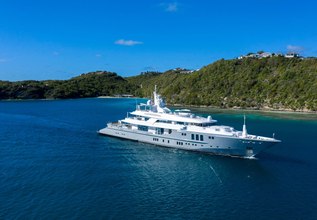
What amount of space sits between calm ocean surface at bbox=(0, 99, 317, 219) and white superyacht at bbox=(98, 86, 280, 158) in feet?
5.40

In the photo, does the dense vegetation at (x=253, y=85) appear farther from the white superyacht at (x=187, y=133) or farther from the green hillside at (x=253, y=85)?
the white superyacht at (x=187, y=133)

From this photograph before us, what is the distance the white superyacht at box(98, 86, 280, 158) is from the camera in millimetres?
48781

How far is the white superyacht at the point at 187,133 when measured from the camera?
4878 cm

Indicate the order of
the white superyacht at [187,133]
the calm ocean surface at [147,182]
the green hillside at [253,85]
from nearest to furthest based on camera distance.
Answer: the calm ocean surface at [147,182] → the white superyacht at [187,133] → the green hillside at [253,85]

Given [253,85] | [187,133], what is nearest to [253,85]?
[253,85]

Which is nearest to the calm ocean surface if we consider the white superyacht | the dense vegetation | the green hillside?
the white superyacht

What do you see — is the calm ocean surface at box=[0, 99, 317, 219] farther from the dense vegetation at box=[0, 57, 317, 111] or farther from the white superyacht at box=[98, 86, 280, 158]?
the dense vegetation at box=[0, 57, 317, 111]

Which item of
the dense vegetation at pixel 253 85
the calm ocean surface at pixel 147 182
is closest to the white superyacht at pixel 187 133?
the calm ocean surface at pixel 147 182

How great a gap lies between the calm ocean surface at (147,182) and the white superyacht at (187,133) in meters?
1.65

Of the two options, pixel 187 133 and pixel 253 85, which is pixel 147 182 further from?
pixel 253 85

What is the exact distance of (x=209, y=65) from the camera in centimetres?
18262

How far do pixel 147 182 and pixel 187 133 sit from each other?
54.5ft

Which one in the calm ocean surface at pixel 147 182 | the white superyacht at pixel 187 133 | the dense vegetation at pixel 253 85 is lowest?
the calm ocean surface at pixel 147 182

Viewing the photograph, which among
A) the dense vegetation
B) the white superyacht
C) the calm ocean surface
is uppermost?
the dense vegetation
